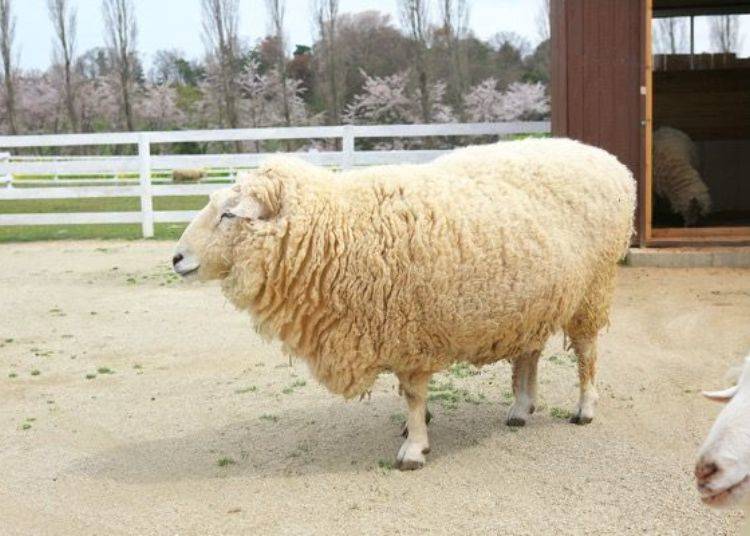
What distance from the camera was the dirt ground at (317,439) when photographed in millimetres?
3619

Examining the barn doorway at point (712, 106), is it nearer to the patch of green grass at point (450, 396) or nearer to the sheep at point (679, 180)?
the sheep at point (679, 180)

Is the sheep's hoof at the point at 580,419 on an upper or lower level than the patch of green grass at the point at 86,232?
lower

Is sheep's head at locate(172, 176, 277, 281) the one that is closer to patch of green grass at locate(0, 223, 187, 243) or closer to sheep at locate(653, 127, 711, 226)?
sheep at locate(653, 127, 711, 226)

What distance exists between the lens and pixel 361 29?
3234 centimetres

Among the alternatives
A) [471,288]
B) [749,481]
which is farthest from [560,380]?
[749,481]

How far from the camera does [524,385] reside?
4785 mm

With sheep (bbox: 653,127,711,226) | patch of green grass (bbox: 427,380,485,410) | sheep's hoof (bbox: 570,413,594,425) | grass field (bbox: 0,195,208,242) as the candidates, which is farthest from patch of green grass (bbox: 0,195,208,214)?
sheep's hoof (bbox: 570,413,594,425)

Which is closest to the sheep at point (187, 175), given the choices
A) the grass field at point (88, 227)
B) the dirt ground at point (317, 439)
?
the grass field at point (88, 227)

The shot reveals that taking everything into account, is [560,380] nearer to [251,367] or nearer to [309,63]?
[251,367]

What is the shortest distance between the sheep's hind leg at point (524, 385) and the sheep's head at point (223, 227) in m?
1.59

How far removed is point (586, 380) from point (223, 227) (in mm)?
2047

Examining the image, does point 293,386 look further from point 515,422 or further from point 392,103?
point 392,103

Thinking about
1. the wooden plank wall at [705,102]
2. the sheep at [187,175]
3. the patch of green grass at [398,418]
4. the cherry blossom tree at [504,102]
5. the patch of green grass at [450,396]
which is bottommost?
the patch of green grass at [398,418]

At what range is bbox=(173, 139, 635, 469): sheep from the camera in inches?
163
